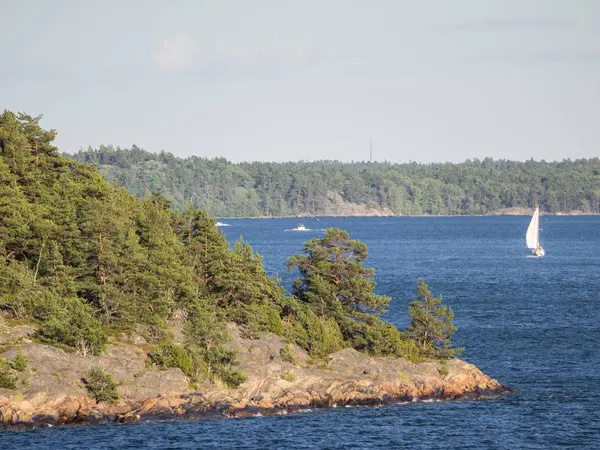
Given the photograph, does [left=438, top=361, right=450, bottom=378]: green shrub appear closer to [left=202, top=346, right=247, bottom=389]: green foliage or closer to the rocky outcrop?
the rocky outcrop

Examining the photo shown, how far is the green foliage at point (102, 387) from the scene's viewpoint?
53.8m

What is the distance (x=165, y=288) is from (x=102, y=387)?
40.1 feet

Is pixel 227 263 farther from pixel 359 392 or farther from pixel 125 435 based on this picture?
pixel 125 435

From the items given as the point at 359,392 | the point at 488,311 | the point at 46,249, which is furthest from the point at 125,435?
the point at 488,311

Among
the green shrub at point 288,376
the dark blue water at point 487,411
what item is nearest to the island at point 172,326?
the green shrub at point 288,376

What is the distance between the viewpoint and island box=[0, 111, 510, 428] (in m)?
55.1

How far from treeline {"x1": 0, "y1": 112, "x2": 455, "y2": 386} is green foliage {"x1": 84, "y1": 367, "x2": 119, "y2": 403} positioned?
384 cm

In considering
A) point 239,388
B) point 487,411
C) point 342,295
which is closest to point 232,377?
point 239,388

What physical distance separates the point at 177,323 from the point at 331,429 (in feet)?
50.4

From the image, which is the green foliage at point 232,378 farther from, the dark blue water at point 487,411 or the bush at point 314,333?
the bush at point 314,333

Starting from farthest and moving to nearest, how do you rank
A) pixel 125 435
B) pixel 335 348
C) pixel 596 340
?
pixel 596 340, pixel 335 348, pixel 125 435

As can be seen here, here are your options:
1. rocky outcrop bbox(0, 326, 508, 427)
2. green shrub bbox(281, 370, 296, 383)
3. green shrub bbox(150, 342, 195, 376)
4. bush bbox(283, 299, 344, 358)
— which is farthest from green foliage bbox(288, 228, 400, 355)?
green shrub bbox(150, 342, 195, 376)

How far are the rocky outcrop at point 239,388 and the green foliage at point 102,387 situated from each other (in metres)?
0.43

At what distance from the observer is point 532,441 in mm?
51969
